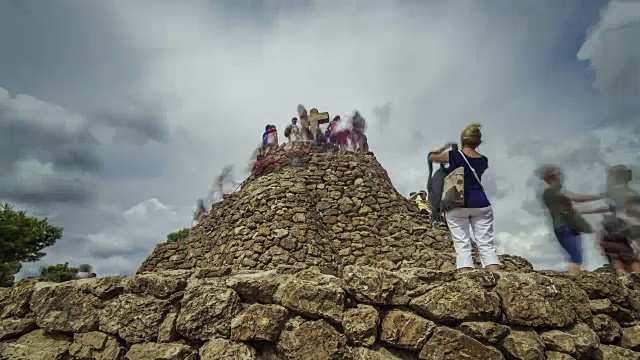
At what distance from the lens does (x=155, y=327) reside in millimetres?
3162

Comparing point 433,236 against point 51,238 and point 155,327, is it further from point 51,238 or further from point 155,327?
point 51,238

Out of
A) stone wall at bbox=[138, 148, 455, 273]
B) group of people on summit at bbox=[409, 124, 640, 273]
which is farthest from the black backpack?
stone wall at bbox=[138, 148, 455, 273]

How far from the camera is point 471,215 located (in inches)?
159

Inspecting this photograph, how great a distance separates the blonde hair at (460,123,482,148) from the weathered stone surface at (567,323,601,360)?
1996mm

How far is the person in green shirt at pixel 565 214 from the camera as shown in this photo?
5016mm

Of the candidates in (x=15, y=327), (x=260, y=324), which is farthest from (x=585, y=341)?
(x=15, y=327)

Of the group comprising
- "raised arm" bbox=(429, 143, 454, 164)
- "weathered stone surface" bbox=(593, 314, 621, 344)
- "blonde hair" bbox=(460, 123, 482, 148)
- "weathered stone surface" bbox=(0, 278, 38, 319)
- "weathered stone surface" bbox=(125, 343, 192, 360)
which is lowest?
"weathered stone surface" bbox=(125, 343, 192, 360)

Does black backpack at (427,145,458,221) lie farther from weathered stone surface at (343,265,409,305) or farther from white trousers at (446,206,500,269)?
weathered stone surface at (343,265,409,305)

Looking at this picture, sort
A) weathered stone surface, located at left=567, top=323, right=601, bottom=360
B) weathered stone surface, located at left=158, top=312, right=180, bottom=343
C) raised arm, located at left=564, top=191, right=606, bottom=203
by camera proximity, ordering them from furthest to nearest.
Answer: raised arm, located at left=564, top=191, right=606, bottom=203
weathered stone surface, located at left=158, top=312, right=180, bottom=343
weathered stone surface, located at left=567, top=323, right=601, bottom=360

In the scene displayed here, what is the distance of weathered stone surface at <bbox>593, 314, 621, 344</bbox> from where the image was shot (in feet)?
11.1

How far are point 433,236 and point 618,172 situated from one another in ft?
22.8

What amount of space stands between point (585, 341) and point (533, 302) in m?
0.51

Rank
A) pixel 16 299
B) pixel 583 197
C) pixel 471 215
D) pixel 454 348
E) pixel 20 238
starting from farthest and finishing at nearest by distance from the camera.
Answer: pixel 20 238
pixel 583 197
pixel 471 215
pixel 16 299
pixel 454 348

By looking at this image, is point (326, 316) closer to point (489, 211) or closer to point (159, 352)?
point (159, 352)
